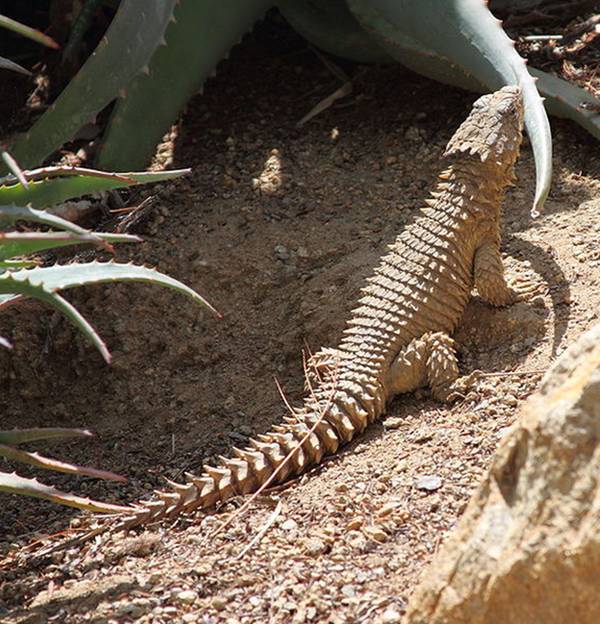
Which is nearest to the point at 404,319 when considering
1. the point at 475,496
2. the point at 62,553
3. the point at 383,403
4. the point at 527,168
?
the point at 383,403

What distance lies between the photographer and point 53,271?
10.2 ft

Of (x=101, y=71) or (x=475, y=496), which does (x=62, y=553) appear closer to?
(x=475, y=496)

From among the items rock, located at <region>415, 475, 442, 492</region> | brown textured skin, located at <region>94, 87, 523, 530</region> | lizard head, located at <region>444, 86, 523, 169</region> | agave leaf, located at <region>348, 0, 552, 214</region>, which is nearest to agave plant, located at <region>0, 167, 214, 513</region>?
brown textured skin, located at <region>94, 87, 523, 530</region>

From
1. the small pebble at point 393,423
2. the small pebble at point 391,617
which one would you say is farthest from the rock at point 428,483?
the small pebble at point 391,617

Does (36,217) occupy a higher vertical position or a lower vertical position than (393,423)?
higher

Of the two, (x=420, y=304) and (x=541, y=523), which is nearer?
(x=541, y=523)

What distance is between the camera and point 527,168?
4.96 m

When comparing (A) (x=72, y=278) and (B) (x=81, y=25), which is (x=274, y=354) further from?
(B) (x=81, y=25)

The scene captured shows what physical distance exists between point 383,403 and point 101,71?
6.12ft

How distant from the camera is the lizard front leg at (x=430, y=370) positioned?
157 inches

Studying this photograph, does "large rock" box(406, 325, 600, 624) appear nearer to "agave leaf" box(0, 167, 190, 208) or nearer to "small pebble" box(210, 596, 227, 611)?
"small pebble" box(210, 596, 227, 611)

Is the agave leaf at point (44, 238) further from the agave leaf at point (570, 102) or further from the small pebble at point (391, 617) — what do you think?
the agave leaf at point (570, 102)

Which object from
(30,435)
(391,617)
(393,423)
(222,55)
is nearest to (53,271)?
(30,435)

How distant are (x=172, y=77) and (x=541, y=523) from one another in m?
3.35
